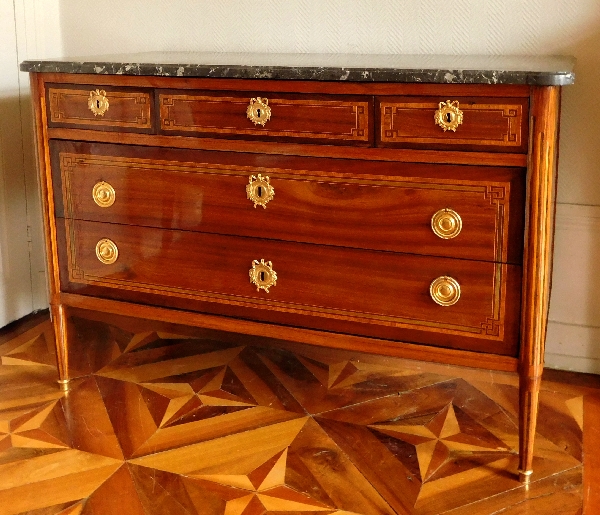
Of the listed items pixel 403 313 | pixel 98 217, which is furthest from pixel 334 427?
pixel 98 217

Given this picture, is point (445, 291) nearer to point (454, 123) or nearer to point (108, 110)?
point (454, 123)

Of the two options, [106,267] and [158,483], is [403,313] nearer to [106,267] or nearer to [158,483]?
[158,483]

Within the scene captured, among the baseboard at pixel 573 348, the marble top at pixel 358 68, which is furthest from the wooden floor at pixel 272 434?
the marble top at pixel 358 68

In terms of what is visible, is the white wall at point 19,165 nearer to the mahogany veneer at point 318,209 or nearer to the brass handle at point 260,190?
the mahogany veneer at point 318,209

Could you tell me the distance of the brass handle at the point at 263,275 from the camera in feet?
5.47

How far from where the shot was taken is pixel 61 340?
194cm

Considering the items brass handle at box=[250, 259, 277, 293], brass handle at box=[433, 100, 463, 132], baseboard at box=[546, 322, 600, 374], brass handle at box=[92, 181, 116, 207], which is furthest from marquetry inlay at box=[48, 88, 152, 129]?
baseboard at box=[546, 322, 600, 374]

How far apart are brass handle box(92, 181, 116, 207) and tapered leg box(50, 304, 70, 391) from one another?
0.31 metres

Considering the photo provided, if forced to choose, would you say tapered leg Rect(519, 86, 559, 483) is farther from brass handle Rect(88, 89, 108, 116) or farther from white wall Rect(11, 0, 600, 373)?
brass handle Rect(88, 89, 108, 116)

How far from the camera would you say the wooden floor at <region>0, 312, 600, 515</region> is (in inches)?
58.7

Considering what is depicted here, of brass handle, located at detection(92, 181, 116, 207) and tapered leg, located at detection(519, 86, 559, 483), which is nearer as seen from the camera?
tapered leg, located at detection(519, 86, 559, 483)

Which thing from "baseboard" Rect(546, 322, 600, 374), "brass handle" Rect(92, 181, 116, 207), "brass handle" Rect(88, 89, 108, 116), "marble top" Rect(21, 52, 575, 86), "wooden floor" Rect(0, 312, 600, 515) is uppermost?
"marble top" Rect(21, 52, 575, 86)

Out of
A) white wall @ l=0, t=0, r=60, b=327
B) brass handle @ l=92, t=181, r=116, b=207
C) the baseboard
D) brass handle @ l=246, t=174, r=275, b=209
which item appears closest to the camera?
brass handle @ l=246, t=174, r=275, b=209

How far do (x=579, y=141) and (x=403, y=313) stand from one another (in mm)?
714
